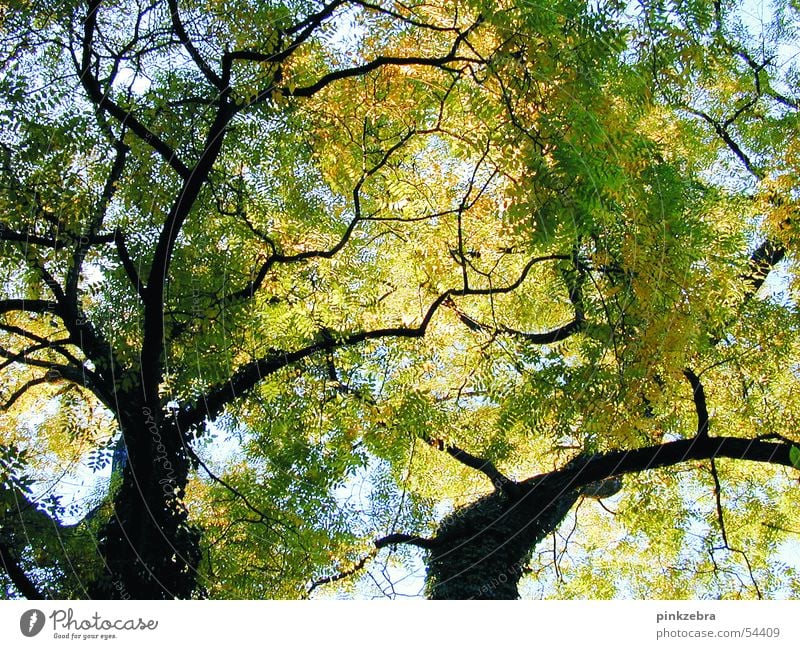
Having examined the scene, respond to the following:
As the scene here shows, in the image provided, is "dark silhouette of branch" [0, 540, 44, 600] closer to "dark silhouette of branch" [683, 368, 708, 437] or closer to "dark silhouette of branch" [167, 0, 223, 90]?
"dark silhouette of branch" [167, 0, 223, 90]

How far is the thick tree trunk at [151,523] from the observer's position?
3.05 metres

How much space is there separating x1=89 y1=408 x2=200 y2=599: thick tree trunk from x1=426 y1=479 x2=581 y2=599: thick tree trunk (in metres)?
1.26

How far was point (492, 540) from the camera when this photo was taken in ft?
13.2

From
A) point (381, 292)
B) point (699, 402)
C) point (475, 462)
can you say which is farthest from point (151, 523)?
point (699, 402)

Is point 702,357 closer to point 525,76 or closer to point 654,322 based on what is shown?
point 654,322

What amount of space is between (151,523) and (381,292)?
1600mm

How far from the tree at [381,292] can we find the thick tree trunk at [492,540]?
0.07ft

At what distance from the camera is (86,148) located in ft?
10.1

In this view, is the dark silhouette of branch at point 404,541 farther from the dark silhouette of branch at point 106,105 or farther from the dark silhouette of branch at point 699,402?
the dark silhouette of branch at point 106,105

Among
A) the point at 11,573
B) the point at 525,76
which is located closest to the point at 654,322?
the point at 525,76

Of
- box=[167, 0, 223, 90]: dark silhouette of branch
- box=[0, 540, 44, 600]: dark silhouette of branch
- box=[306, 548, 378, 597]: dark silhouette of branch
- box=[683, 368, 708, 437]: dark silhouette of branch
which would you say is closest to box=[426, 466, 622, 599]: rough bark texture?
box=[306, 548, 378, 597]: dark silhouette of branch

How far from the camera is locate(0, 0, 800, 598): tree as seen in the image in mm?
2928

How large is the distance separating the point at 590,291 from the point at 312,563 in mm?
1842

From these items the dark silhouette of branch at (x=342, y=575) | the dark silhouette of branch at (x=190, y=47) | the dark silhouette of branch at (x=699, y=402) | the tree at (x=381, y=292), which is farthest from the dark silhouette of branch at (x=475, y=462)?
the dark silhouette of branch at (x=190, y=47)
